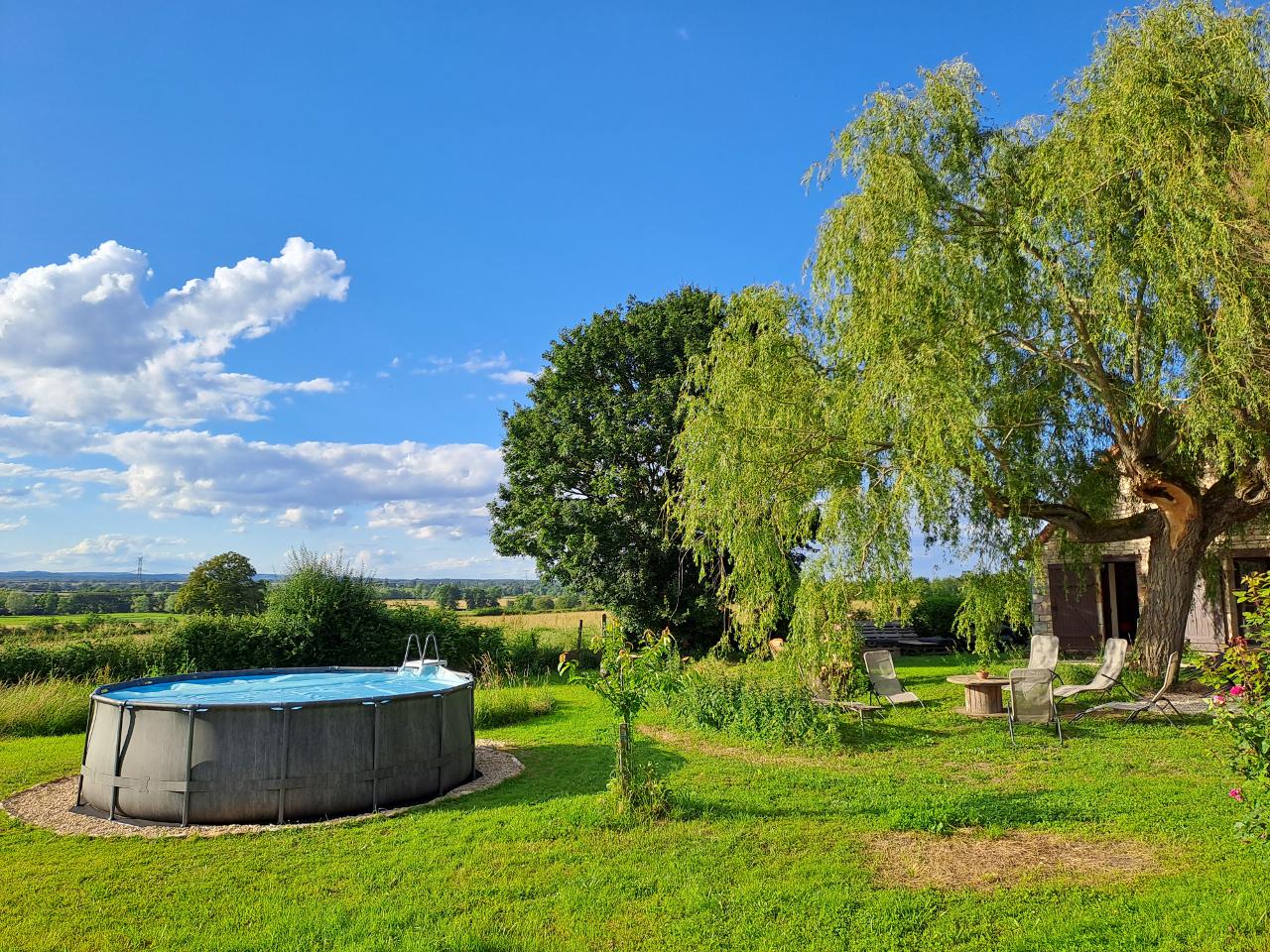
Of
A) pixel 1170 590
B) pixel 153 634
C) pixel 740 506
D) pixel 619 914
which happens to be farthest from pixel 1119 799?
pixel 153 634

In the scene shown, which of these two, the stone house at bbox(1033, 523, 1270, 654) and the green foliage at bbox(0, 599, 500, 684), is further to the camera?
the stone house at bbox(1033, 523, 1270, 654)

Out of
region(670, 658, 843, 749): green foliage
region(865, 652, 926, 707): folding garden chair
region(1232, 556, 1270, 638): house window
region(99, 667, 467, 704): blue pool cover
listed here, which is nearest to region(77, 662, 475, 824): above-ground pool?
region(99, 667, 467, 704): blue pool cover

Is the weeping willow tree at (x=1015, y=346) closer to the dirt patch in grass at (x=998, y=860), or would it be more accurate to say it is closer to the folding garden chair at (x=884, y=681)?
the folding garden chair at (x=884, y=681)

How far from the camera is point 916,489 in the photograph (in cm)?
1034

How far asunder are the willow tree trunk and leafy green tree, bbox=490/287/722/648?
381 inches

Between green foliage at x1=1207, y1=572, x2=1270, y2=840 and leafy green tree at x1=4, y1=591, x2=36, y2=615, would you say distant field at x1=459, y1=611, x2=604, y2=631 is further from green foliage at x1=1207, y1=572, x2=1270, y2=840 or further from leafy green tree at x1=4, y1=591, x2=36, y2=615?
leafy green tree at x1=4, y1=591, x2=36, y2=615

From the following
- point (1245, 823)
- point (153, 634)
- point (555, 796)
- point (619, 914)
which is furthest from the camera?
point (153, 634)

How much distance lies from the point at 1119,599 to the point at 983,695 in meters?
13.8

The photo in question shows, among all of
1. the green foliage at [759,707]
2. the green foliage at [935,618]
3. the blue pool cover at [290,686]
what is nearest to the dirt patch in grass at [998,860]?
the green foliage at [759,707]

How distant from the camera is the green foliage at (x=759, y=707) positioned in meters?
10.4

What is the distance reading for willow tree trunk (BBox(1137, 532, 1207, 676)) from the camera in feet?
41.1

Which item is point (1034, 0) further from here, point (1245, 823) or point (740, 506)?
point (1245, 823)

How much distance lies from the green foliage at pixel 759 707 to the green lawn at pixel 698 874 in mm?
891

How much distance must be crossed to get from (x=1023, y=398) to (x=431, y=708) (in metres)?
9.17
